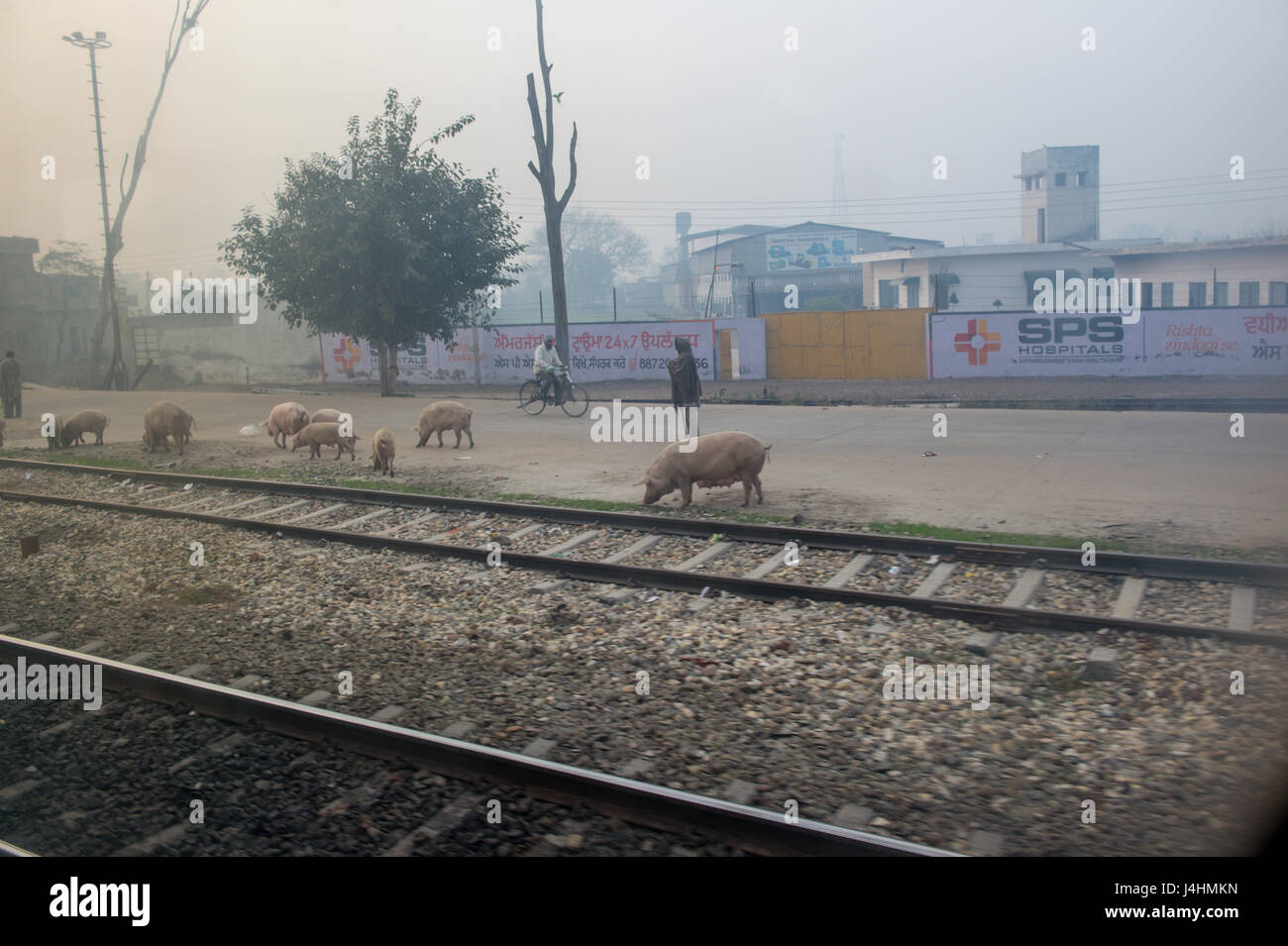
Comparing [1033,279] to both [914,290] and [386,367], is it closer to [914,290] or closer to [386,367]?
[914,290]

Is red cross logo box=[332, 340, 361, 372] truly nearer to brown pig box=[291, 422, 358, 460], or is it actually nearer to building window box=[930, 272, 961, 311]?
brown pig box=[291, 422, 358, 460]

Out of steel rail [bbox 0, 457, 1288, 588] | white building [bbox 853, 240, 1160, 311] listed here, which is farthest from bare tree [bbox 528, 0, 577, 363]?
white building [bbox 853, 240, 1160, 311]

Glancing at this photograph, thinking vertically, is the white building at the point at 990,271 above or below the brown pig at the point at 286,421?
above

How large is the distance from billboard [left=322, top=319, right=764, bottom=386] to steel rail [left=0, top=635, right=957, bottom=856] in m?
25.4

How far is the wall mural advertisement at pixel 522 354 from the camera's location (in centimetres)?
3158

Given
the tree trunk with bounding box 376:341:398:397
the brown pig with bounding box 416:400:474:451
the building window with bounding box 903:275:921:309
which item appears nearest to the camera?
the brown pig with bounding box 416:400:474:451

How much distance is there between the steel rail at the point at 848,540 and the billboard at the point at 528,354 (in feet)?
64.2

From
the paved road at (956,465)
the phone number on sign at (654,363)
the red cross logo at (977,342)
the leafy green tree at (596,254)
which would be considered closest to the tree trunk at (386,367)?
the paved road at (956,465)

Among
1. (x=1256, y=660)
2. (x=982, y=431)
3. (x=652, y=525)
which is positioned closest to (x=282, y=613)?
(x=652, y=525)

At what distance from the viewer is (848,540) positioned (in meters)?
8.78

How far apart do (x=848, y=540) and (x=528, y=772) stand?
494 centimetres

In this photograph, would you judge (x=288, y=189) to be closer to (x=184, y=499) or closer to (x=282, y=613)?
(x=184, y=499)

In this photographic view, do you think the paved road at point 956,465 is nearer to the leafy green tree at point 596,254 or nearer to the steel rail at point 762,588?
the steel rail at point 762,588

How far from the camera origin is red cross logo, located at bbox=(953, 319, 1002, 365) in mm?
27906
